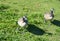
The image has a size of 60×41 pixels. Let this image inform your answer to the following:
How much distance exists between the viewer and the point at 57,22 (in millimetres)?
12703

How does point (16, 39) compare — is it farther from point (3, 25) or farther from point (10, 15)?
point (10, 15)

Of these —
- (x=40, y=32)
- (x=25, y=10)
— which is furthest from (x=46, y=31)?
(x=25, y=10)

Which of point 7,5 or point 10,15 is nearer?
point 10,15

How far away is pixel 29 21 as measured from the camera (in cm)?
1222

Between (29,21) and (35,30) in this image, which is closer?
(35,30)

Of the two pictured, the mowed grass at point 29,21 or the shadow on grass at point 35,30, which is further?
the shadow on grass at point 35,30

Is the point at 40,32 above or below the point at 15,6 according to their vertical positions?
below

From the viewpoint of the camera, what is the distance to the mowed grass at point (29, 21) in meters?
10.7

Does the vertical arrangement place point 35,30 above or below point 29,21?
below

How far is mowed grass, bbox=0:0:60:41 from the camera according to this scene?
1069 centimetres

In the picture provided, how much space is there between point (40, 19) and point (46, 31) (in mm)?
1542

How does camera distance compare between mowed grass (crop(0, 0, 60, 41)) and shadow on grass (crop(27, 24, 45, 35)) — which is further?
shadow on grass (crop(27, 24, 45, 35))

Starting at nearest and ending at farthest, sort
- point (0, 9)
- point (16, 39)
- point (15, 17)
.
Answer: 1. point (16, 39)
2. point (15, 17)
3. point (0, 9)

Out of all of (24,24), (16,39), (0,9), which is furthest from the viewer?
(0,9)
